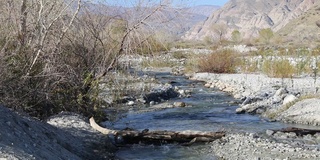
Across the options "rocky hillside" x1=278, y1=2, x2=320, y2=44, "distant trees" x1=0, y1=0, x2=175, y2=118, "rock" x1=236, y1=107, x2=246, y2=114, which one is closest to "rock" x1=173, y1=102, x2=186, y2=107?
"rock" x1=236, y1=107, x2=246, y2=114

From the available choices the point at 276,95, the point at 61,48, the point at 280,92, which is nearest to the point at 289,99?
the point at 276,95

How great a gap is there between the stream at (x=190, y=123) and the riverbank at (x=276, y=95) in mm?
586

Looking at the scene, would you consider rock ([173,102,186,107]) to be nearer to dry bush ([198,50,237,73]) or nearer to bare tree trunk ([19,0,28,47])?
bare tree trunk ([19,0,28,47])

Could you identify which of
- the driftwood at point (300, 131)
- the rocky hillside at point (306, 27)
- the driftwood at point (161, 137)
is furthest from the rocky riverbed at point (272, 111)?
the rocky hillside at point (306, 27)

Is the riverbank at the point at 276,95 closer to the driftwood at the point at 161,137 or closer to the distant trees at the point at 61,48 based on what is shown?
the driftwood at the point at 161,137

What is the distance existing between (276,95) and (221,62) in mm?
10802

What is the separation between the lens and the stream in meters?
9.95

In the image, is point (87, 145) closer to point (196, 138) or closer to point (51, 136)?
point (51, 136)

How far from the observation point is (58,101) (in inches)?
476

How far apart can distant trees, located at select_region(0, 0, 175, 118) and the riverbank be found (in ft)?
16.6

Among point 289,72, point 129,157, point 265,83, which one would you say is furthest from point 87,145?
point 289,72

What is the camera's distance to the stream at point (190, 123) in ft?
32.7

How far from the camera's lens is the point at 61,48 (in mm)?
12086

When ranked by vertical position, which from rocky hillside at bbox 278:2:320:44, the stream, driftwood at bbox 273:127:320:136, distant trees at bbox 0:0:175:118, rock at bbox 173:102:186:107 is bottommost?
the stream
